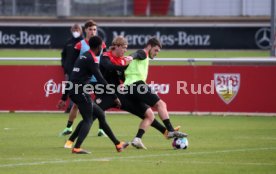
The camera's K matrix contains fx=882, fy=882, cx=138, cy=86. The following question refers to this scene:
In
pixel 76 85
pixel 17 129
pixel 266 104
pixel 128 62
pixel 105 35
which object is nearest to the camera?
pixel 76 85

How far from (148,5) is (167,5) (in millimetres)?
948

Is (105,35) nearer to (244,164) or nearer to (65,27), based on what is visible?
(65,27)

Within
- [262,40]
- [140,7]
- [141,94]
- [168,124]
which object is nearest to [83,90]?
[141,94]

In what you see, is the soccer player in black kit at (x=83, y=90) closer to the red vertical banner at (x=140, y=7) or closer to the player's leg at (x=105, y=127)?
the player's leg at (x=105, y=127)

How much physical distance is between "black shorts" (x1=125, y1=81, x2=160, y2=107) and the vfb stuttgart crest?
734cm

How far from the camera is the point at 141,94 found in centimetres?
1517

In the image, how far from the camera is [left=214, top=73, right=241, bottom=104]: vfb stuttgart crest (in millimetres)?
22328

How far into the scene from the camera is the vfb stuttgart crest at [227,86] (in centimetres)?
2233

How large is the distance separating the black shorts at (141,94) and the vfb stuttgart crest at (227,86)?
24.1 feet

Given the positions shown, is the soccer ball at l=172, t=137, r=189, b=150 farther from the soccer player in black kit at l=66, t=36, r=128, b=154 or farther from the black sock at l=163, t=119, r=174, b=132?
the soccer player in black kit at l=66, t=36, r=128, b=154

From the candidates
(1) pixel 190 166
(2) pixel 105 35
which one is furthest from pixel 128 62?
(2) pixel 105 35

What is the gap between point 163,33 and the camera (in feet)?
121

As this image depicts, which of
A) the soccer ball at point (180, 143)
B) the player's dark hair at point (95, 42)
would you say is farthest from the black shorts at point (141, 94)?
the player's dark hair at point (95, 42)

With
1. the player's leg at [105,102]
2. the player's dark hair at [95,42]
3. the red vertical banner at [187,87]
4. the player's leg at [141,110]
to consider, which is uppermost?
the player's dark hair at [95,42]
